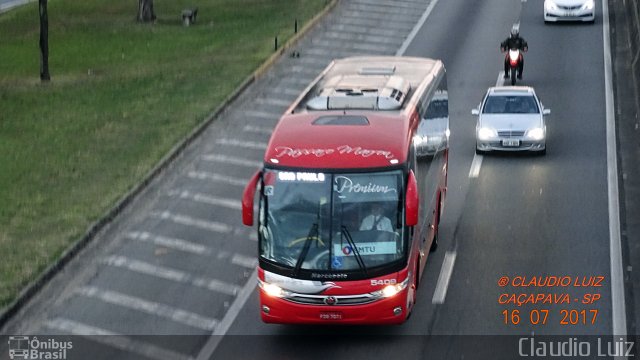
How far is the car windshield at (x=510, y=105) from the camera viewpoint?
35.0 meters

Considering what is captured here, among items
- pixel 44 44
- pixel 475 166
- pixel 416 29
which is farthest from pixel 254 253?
pixel 416 29

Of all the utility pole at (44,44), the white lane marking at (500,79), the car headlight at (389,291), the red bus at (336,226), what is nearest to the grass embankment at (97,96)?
the utility pole at (44,44)

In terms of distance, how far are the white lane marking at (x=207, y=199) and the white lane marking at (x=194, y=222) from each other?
1.16 metres

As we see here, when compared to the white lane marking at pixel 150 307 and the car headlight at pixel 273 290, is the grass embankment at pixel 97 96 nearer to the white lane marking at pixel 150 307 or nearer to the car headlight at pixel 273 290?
the white lane marking at pixel 150 307

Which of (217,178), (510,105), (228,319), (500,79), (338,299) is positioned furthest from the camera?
(500,79)

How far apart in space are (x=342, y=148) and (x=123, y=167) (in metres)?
12.8

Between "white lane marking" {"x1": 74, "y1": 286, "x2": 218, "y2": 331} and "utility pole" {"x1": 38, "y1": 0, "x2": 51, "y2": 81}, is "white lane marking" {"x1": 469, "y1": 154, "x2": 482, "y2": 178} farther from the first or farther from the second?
"utility pole" {"x1": 38, "y1": 0, "x2": 51, "y2": 81}

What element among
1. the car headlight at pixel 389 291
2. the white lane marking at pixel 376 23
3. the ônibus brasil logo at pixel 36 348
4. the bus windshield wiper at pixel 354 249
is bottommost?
the ônibus brasil logo at pixel 36 348

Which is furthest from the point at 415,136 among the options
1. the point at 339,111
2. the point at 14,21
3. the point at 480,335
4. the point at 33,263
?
the point at 14,21

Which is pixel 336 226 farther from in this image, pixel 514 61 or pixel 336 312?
pixel 514 61

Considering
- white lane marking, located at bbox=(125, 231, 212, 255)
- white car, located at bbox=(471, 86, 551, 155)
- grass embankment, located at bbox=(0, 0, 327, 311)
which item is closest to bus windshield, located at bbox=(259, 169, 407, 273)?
grass embankment, located at bbox=(0, 0, 327, 311)

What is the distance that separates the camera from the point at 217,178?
104 feet

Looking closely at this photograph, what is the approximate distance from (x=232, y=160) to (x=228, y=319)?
11419 mm

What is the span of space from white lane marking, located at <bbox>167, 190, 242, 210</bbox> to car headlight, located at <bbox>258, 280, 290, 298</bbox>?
28.8 feet
